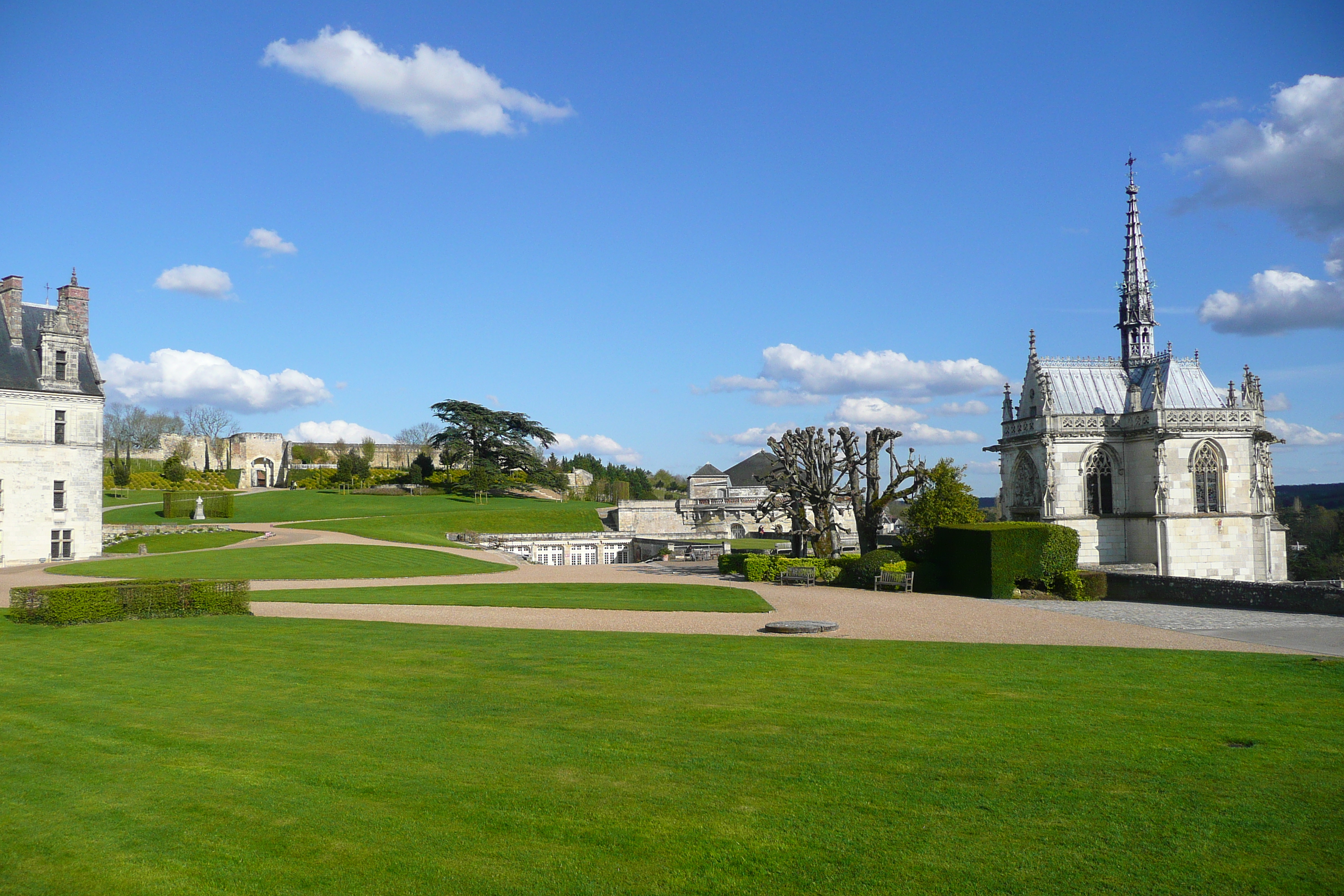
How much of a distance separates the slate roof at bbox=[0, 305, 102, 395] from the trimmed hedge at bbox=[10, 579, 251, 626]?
21.3 meters

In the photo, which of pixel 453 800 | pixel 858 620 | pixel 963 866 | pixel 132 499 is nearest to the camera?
pixel 963 866

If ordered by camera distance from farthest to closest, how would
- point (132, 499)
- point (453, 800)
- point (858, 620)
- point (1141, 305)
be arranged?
point (132, 499) → point (1141, 305) → point (858, 620) → point (453, 800)

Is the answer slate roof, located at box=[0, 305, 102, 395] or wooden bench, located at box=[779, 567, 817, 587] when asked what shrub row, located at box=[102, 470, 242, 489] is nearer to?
slate roof, located at box=[0, 305, 102, 395]

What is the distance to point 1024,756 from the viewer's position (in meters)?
7.73

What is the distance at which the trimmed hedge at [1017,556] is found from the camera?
82.4ft

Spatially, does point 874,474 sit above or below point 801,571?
above

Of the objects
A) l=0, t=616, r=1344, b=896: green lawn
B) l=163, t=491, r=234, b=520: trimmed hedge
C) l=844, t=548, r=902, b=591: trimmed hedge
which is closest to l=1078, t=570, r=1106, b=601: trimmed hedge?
l=844, t=548, r=902, b=591: trimmed hedge

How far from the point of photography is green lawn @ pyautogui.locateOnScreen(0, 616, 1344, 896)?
→ 5.52m

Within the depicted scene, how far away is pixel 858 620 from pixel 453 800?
13375mm

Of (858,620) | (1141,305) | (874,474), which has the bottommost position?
(858,620)

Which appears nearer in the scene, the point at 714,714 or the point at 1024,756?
the point at 1024,756

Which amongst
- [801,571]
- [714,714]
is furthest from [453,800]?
[801,571]

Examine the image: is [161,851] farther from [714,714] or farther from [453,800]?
Answer: [714,714]

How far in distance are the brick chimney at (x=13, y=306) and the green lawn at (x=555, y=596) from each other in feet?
67.4
